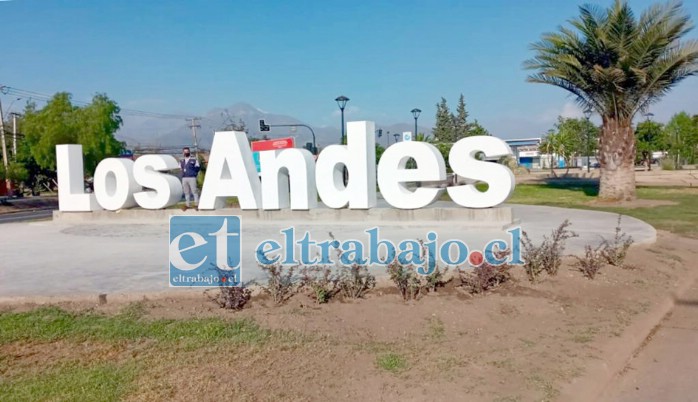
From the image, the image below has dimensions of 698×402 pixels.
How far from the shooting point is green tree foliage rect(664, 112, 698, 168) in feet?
189

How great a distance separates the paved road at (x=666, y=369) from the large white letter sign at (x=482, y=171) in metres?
6.30

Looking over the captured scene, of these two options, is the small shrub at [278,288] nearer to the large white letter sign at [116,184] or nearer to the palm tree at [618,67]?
the large white letter sign at [116,184]

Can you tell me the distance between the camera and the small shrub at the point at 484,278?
21.6 ft

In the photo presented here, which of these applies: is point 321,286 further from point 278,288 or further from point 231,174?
point 231,174

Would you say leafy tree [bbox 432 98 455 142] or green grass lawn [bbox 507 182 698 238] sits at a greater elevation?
leafy tree [bbox 432 98 455 142]

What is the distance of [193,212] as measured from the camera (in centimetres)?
1538

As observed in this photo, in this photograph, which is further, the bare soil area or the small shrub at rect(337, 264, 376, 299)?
the small shrub at rect(337, 264, 376, 299)

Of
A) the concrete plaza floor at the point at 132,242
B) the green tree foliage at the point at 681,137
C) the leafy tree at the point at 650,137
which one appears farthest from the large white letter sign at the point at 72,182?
the leafy tree at the point at 650,137

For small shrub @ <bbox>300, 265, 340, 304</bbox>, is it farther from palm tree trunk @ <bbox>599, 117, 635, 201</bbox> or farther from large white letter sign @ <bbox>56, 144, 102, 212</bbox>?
palm tree trunk @ <bbox>599, 117, 635, 201</bbox>

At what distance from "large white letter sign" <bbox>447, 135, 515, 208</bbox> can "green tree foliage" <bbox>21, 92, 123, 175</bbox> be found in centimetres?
3501

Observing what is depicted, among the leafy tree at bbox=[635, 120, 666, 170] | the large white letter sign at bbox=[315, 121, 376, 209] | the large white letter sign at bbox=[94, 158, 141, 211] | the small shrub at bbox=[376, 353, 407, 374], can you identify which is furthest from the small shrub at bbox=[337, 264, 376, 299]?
the leafy tree at bbox=[635, 120, 666, 170]

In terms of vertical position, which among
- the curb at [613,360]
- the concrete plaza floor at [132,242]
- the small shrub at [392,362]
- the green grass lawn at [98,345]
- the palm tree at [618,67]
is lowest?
the curb at [613,360]

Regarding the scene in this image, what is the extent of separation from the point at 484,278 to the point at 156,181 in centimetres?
1147

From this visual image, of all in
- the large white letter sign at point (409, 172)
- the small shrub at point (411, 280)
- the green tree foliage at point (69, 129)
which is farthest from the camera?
the green tree foliage at point (69, 129)
